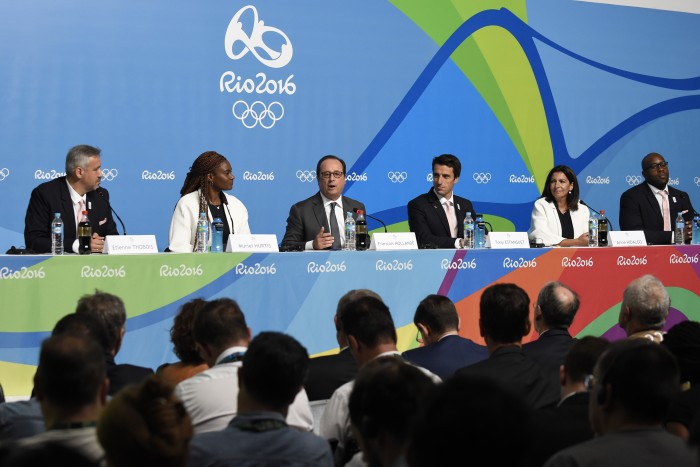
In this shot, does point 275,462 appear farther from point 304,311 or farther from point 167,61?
point 167,61

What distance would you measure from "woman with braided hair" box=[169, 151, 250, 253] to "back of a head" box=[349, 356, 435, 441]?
11.5 ft

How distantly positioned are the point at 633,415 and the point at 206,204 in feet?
12.4

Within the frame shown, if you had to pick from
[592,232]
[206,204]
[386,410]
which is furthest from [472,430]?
[592,232]

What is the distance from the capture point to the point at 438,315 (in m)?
3.24

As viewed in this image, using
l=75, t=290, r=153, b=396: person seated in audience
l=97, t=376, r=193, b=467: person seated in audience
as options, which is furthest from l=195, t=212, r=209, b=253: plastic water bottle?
l=97, t=376, r=193, b=467: person seated in audience

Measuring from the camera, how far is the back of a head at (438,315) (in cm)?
324

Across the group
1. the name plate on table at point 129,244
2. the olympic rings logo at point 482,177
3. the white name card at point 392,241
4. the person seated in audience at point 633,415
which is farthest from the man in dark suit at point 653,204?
the person seated in audience at point 633,415

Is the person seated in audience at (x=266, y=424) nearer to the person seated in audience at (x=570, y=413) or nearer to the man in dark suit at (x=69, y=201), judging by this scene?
the person seated in audience at (x=570, y=413)

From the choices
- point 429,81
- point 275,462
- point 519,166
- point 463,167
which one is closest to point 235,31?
point 429,81

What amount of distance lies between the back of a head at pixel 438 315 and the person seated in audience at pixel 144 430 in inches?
72.8

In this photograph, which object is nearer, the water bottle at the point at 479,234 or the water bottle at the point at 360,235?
the water bottle at the point at 360,235

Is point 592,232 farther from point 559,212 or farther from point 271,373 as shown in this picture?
point 271,373

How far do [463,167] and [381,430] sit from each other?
643cm

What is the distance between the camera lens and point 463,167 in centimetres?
795
